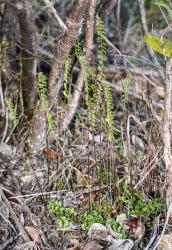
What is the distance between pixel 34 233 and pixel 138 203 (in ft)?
1.24

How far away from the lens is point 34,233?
4.87 feet

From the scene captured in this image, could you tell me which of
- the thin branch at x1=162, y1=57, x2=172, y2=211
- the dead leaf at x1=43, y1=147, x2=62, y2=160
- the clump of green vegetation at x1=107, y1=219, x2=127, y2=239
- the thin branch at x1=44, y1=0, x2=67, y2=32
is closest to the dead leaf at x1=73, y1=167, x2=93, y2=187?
the dead leaf at x1=43, y1=147, x2=62, y2=160

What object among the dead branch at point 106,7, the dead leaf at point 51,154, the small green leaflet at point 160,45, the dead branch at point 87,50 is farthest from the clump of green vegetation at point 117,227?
the dead branch at point 106,7

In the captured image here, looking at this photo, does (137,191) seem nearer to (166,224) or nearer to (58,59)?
(166,224)

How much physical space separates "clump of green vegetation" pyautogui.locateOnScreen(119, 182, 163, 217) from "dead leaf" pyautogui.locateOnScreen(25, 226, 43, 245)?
1.00ft

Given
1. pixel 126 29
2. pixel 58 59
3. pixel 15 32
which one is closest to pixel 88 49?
pixel 58 59

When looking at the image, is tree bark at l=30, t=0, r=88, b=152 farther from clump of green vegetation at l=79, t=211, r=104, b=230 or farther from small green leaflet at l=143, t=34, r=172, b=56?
clump of green vegetation at l=79, t=211, r=104, b=230

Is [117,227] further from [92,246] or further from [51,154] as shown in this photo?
[51,154]

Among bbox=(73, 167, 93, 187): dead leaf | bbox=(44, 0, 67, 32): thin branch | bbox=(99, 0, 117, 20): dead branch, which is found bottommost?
bbox=(73, 167, 93, 187): dead leaf

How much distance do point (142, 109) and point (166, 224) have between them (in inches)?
21.8

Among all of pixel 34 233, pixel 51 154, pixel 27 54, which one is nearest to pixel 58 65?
pixel 27 54

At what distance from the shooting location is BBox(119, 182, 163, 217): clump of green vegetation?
1548mm

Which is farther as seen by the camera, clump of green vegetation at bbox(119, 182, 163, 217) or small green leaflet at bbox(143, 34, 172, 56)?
clump of green vegetation at bbox(119, 182, 163, 217)

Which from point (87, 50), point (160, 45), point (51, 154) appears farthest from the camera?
point (51, 154)
